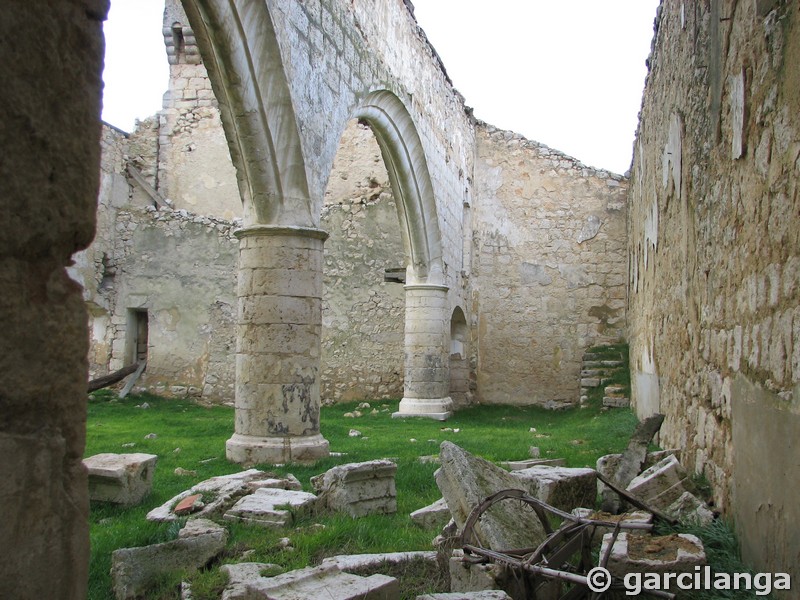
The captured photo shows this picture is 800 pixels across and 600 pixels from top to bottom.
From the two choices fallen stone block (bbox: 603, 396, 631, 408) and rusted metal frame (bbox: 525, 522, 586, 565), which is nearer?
rusted metal frame (bbox: 525, 522, 586, 565)

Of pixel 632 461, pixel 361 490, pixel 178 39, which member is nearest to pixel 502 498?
pixel 361 490

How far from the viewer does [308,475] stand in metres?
5.90

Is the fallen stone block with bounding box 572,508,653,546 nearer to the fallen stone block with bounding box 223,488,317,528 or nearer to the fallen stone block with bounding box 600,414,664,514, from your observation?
the fallen stone block with bounding box 600,414,664,514

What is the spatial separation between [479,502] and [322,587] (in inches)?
32.9

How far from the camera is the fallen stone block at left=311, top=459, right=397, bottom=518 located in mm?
4512

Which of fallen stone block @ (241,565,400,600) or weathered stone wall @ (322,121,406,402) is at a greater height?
weathered stone wall @ (322,121,406,402)

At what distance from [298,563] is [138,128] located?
Result: 46.5 ft

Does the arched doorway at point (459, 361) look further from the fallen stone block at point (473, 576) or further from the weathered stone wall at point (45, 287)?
the weathered stone wall at point (45, 287)

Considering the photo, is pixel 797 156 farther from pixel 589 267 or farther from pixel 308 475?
pixel 589 267

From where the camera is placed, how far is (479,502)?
10.7 feet

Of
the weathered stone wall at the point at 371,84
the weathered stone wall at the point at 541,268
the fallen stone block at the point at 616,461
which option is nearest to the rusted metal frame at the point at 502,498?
the fallen stone block at the point at 616,461

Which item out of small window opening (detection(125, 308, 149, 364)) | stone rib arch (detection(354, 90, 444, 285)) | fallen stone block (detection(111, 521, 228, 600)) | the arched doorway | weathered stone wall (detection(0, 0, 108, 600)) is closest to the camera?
weathered stone wall (detection(0, 0, 108, 600))

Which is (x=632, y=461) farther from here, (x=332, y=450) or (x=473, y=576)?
(x=332, y=450)

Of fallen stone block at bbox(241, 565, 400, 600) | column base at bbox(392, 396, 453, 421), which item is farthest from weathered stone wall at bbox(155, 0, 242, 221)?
fallen stone block at bbox(241, 565, 400, 600)
